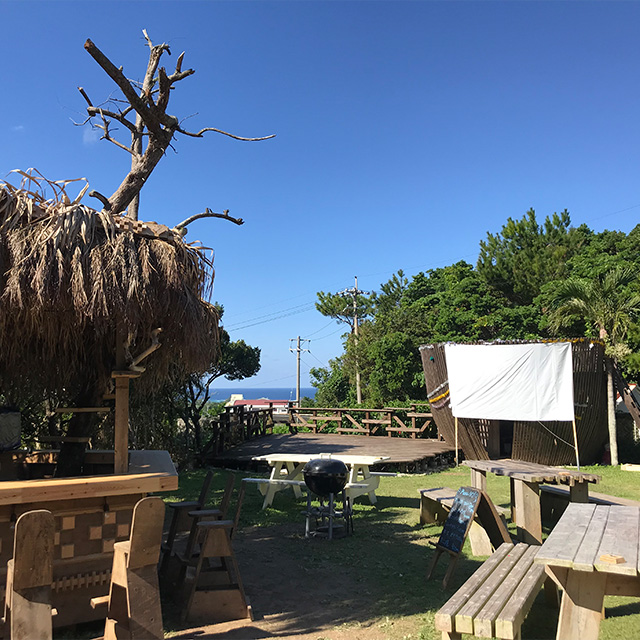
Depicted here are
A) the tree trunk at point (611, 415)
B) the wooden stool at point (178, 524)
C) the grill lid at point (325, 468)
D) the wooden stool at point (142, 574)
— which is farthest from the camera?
the tree trunk at point (611, 415)

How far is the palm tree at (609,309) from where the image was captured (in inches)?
476

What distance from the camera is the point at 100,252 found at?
426cm

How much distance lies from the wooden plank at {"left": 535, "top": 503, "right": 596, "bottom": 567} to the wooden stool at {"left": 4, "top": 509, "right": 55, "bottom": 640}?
2294 mm

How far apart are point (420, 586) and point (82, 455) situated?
11.1ft

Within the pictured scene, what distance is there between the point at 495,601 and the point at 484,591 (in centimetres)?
17

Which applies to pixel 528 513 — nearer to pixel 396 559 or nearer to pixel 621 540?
pixel 396 559

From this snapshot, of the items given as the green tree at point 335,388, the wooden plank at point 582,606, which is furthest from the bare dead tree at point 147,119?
the green tree at point 335,388

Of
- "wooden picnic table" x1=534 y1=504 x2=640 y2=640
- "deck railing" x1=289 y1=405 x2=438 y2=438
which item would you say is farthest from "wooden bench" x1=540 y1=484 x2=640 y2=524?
"deck railing" x1=289 y1=405 x2=438 y2=438

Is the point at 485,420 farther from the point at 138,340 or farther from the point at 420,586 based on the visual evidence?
the point at 138,340

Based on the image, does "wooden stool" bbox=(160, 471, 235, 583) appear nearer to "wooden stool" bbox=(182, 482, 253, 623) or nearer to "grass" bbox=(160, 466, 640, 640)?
"wooden stool" bbox=(182, 482, 253, 623)

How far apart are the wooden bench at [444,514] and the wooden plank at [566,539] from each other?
5.50 feet

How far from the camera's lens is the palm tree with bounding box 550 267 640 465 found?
39.7 feet

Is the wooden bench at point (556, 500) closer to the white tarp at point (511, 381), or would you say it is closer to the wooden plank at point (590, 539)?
the wooden plank at point (590, 539)

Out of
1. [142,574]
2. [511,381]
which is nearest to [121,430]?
[142,574]
